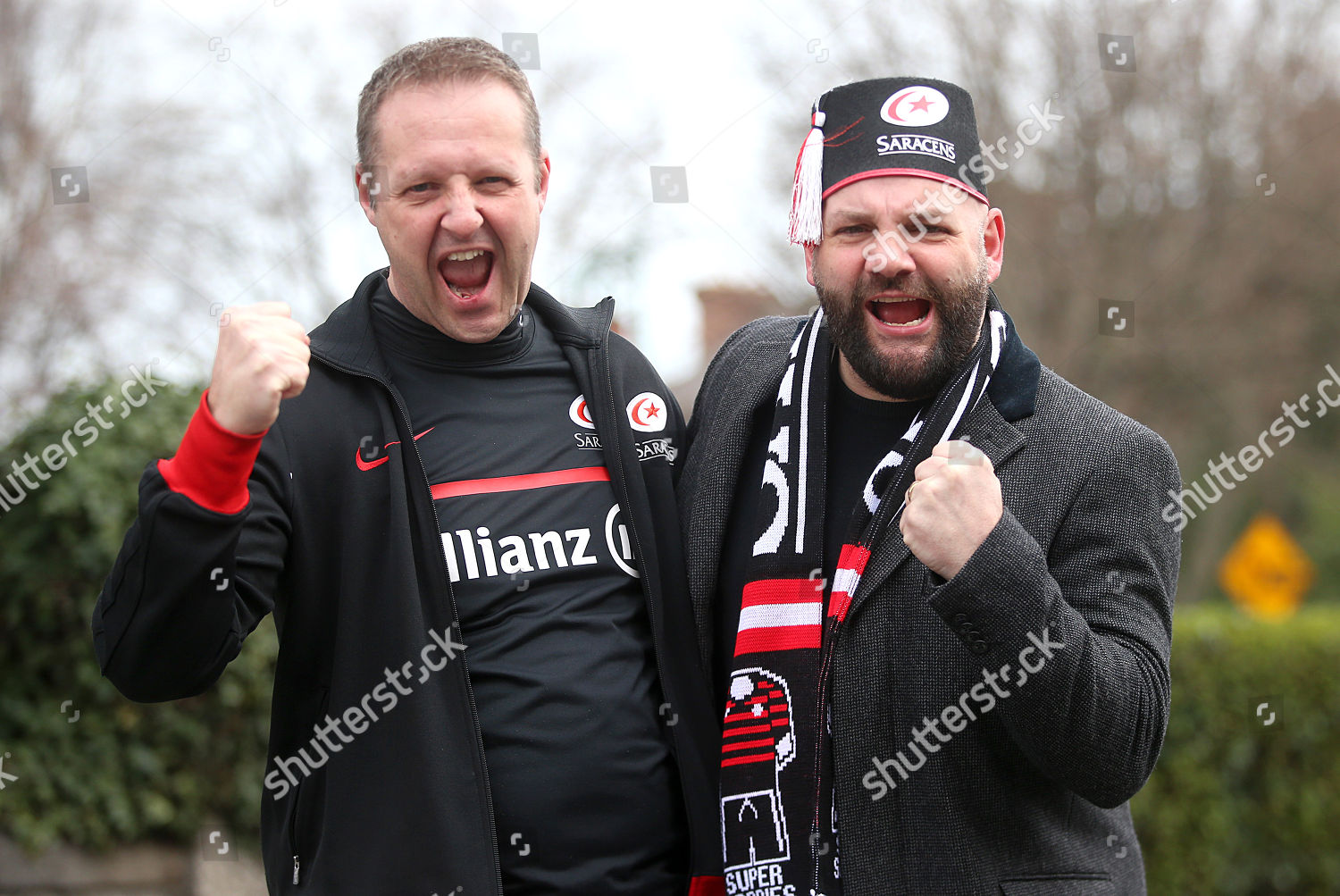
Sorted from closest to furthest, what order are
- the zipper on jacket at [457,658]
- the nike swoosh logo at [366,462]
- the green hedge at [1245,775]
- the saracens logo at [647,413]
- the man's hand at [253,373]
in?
the man's hand at [253,373]
the zipper on jacket at [457,658]
the nike swoosh logo at [366,462]
the saracens logo at [647,413]
the green hedge at [1245,775]

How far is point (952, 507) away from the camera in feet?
7.78

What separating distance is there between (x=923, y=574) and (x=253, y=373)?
140 cm

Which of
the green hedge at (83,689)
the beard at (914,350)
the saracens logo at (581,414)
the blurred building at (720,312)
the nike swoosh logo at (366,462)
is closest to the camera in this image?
the nike swoosh logo at (366,462)

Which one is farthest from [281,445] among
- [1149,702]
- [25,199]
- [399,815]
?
[25,199]

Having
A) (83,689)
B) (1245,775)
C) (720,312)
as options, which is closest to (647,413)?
(83,689)

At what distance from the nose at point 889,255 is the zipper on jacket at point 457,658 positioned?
1067mm

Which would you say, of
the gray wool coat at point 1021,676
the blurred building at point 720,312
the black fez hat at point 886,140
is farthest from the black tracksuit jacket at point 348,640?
the blurred building at point 720,312

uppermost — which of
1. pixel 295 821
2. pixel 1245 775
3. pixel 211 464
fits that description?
pixel 211 464

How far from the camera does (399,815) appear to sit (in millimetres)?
2453

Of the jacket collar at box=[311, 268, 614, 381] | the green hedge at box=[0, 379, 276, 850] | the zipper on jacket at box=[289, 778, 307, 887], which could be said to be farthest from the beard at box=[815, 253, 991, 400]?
the green hedge at box=[0, 379, 276, 850]

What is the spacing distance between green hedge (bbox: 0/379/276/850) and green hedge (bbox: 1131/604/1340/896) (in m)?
4.51

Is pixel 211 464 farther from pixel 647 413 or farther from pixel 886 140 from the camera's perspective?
pixel 886 140

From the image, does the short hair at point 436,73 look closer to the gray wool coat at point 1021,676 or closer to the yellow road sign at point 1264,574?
the gray wool coat at point 1021,676

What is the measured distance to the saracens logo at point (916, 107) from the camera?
9.54ft
